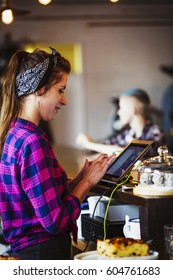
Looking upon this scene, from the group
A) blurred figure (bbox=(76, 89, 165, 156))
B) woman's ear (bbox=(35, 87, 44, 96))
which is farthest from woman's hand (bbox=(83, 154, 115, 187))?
blurred figure (bbox=(76, 89, 165, 156))

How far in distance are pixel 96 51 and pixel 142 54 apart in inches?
30.0

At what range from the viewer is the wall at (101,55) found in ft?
34.4

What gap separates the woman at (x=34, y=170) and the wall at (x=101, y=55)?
781 centimetres

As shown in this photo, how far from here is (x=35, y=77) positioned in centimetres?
256

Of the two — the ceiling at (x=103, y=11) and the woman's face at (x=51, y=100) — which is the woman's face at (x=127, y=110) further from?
the ceiling at (x=103, y=11)

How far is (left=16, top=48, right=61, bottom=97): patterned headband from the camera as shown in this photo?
2.55m

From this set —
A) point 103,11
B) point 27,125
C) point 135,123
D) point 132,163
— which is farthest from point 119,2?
point 27,125

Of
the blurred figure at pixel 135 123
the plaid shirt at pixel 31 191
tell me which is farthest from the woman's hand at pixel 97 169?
the blurred figure at pixel 135 123

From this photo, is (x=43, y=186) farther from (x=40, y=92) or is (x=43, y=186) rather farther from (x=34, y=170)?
(x=40, y=92)

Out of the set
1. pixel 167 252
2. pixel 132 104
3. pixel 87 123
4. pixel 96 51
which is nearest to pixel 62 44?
pixel 96 51

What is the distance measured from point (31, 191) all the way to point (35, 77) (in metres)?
0.44

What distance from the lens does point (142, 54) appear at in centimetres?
1090

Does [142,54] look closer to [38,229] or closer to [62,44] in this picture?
[62,44]

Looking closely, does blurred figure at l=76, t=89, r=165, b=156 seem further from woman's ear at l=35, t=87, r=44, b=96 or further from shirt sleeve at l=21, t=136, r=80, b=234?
shirt sleeve at l=21, t=136, r=80, b=234
